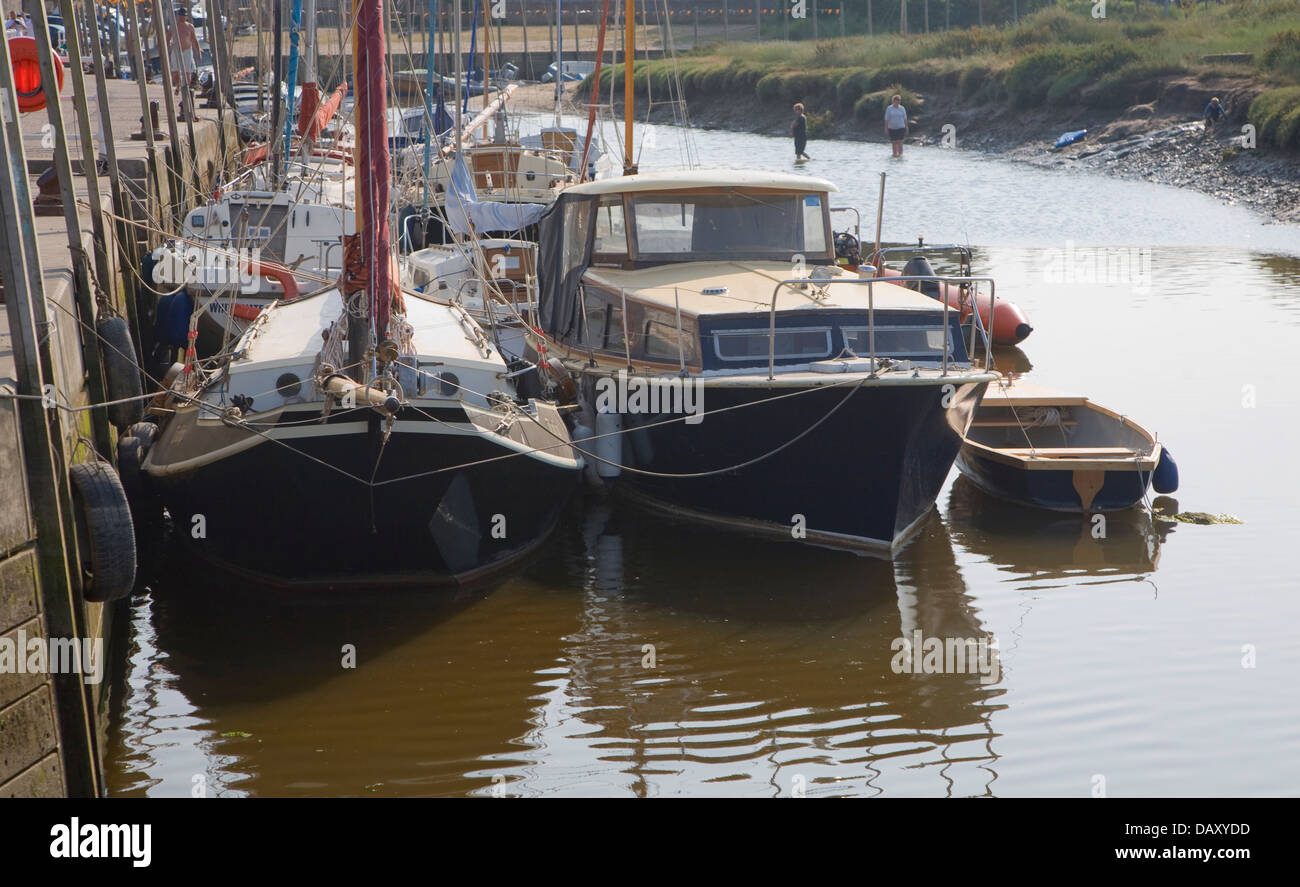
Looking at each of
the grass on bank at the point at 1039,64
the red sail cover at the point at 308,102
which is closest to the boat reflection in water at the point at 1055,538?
the red sail cover at the point at 308,102

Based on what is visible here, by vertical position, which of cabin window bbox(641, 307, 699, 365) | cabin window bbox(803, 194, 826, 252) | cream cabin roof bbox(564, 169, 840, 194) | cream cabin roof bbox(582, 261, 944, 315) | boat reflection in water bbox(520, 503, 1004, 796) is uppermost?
cream cabin roof bbox(564, 169, 840, 194)

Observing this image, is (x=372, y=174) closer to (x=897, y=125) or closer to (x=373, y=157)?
(x=373, y=157)

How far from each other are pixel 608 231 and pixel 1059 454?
4.47 metres

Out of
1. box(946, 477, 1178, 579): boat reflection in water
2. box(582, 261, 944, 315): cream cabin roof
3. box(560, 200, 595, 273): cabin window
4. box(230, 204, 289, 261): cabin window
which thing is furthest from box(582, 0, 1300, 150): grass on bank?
box(946, 477, 1178, 579): boat reflection in water

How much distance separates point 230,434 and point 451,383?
1.58 meters

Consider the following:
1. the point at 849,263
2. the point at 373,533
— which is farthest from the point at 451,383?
the point at 849,263

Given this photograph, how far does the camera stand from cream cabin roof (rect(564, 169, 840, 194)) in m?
11.7

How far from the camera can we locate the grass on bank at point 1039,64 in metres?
37.5

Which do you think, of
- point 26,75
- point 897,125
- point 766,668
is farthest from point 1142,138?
point 766,668

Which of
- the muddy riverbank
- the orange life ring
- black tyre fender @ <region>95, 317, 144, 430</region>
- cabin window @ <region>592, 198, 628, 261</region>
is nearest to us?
black tyre fender @ <region>95, 317, 144, 430</region>

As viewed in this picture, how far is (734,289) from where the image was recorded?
35.9 feet

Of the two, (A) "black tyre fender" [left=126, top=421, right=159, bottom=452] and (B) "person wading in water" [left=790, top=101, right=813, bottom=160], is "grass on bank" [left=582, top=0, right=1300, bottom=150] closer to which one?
(B) "person wading in water" [left=790, top=101, right=813, bottom=160]

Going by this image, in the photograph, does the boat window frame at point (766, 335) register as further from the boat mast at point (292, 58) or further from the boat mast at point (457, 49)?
the boat mast at point (292, 58)

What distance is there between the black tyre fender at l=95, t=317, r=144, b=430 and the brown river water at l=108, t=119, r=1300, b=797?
A: 124 cm
